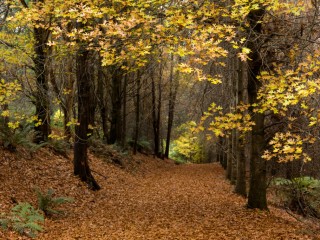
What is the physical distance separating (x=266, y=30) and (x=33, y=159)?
8740 mm

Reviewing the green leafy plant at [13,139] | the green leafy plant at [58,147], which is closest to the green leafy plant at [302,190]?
the green leafy plant at [58,147]

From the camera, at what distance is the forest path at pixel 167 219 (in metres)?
7.41

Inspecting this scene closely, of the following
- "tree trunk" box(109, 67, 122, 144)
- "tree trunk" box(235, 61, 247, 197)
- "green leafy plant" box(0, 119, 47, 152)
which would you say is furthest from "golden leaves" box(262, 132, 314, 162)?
"tree trunk" box(109, 67, 122, 144)

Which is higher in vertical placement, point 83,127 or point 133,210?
point 83,127

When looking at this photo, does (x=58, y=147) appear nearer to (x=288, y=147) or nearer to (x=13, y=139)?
(x=13, y=139)

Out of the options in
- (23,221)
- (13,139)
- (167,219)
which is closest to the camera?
(23,221)

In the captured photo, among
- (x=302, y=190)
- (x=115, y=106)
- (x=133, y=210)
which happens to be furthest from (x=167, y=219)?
(x=115, y=106)

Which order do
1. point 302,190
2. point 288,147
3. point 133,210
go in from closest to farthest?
1. point 288,147
2. point 133,210
3. point 302,190

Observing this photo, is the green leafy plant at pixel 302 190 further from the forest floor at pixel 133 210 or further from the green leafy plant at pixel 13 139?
the green leafy plant at pixel 13 139

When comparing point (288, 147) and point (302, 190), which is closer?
point (288, 147)

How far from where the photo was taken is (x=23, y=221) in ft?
24.0

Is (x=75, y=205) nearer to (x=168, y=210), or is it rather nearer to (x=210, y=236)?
(x=168, y=210)

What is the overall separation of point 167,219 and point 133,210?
160 centimetres

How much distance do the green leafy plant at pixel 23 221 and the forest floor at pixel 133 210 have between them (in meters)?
0.21
